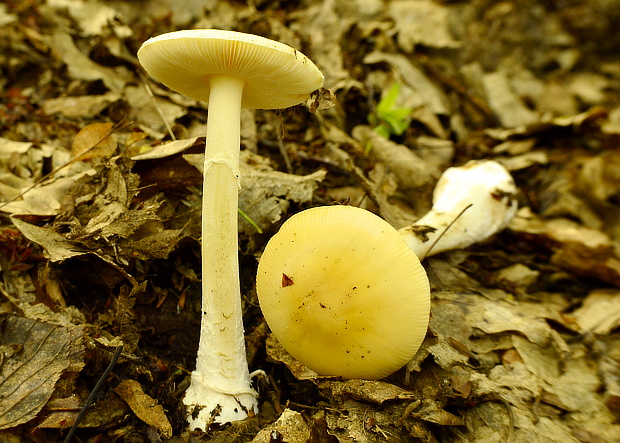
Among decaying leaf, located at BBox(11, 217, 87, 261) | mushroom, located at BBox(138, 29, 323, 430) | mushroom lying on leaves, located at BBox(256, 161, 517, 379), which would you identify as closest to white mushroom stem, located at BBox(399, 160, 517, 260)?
mushroom lying on leaves, located at BBox(256, 161, 517, 379)

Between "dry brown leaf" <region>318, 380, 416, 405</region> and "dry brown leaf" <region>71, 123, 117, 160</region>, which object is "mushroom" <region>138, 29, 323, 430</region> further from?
"dry brown leaf" <region>71, 123, 117, 160</region>

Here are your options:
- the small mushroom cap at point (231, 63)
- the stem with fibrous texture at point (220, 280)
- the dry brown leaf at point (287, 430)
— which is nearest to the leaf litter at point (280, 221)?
the dry brown leaf at point (287, 430)

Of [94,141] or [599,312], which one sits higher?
[94,141]

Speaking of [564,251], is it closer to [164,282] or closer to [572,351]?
[572,351]

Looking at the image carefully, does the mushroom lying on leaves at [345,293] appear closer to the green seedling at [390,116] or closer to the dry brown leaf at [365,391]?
the dry brown leaf at [365,391]

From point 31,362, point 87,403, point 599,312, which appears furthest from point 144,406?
point 599,312

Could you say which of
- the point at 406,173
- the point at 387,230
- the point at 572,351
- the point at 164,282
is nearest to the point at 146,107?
the point at 164,282

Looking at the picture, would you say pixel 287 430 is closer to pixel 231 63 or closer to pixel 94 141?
pixel 231 63
